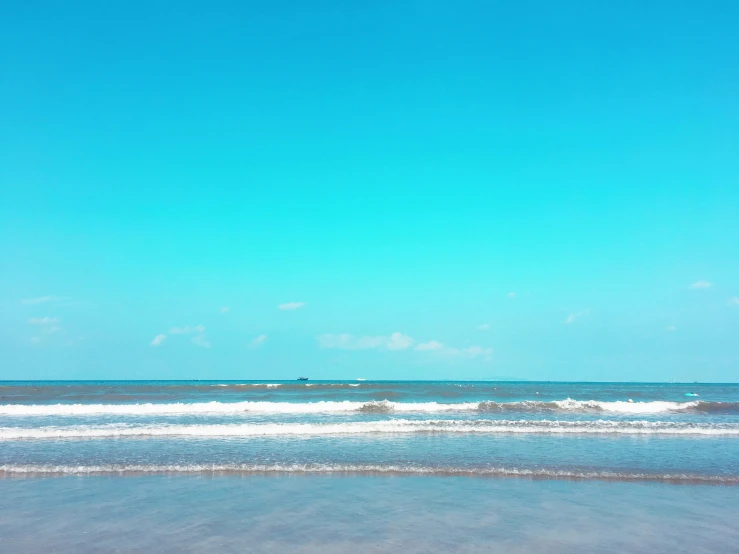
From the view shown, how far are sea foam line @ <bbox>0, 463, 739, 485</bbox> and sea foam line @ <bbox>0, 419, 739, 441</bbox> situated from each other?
13.7ft

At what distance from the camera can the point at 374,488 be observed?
9.41m

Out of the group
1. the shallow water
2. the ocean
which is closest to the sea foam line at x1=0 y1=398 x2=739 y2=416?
the ocean

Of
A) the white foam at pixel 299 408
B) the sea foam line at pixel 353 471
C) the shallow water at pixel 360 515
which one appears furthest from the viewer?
the white foam at pixel 299 408

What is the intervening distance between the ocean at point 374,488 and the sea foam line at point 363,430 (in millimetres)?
109

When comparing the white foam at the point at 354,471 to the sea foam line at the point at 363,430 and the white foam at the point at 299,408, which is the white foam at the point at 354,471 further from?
the white foam at the point at 299,408

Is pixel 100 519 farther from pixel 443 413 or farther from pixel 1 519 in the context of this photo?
pixel 443 413

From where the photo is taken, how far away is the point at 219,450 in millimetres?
12641

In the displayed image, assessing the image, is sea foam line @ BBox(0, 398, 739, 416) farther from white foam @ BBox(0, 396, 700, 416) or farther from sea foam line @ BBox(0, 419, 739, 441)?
sea foam line @ BBox(0, 419, 739, 441)

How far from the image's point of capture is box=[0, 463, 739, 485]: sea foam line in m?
10.3

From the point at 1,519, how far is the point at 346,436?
29.6 ft

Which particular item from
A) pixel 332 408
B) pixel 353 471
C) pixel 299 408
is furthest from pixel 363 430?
pixel 299 408

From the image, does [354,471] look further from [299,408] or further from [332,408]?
[299,408]

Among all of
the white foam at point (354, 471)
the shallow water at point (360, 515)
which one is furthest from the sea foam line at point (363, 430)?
the shallow water at point (360, 515)

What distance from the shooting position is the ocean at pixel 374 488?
6918 mm
